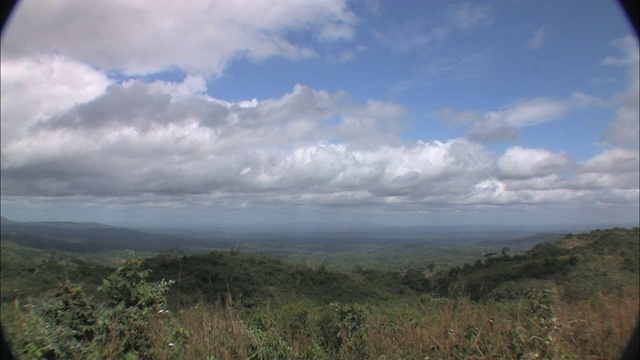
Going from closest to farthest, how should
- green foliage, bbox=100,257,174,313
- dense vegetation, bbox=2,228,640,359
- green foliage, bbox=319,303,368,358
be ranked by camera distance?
dense vegetation, bbox=2,228,640,359
green foliage, bbox=319,303,368,358
green foliage, bbox=100,257,174,313

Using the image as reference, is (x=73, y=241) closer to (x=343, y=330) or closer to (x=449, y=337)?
(x=343, y=330)

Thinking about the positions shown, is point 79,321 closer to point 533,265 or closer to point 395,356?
point 395,356

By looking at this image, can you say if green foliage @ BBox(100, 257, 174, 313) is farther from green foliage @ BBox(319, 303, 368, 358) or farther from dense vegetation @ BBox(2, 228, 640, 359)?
green foliage @ BBox(319, 303, 368, 358)

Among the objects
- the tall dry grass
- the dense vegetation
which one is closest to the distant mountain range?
the dense vegetation

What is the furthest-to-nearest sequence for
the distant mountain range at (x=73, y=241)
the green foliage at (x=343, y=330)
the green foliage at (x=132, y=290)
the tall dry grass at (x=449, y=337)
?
the distant mountain range at (x=73, y=241)
the green foliage at (x=132, y=290)
the green foliage at (x=343, y=330)
the tall dry grass at (x=449, y=337)

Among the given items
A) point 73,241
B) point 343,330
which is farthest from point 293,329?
point 73,241

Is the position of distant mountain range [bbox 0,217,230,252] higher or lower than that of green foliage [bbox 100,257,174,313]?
lower

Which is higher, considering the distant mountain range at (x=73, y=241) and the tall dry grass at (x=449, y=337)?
the tall dry grass at (x=449, y=337)

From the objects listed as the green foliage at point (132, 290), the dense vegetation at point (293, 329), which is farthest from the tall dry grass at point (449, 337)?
the green foliage at point (132, 290)

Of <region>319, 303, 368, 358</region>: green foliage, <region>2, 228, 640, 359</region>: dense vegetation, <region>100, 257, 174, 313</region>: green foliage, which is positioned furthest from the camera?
<region>100, 257, 174, 313</region>: green foliage

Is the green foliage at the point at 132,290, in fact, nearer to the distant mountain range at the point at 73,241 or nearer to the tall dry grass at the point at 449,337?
the tall dry grass at the point at 449,337

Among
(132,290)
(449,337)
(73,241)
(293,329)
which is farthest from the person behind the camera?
(73,241)

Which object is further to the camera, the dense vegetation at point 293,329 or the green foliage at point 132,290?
the green foliage at point 132,290

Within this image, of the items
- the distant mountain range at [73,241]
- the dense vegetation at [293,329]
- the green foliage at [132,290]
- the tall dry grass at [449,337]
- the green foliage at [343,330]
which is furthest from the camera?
the distant mountain range at [73,241]
